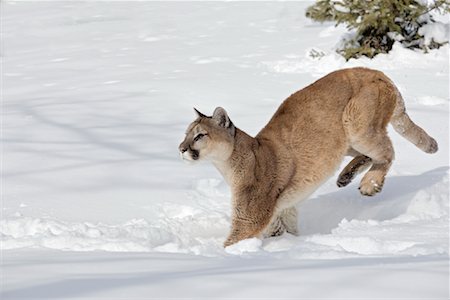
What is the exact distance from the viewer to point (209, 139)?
5164 millimetres

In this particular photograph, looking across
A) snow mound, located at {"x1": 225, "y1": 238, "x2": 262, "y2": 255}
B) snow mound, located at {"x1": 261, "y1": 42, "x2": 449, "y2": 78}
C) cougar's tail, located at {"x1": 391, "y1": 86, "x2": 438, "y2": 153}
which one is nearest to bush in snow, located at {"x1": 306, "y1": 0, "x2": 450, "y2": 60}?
snow mound, located at {"x1": 261, "y1": 42, "x2": 449, "y2": 78}

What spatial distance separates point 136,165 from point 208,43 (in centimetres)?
695

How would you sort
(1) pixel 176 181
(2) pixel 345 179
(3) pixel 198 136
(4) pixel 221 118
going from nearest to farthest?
1. (3) pixel 198 136
2. (4) pixel 221 118
3. (2) pixel 345 179
4. (1) pixel 176 181

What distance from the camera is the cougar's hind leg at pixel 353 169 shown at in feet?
19.7

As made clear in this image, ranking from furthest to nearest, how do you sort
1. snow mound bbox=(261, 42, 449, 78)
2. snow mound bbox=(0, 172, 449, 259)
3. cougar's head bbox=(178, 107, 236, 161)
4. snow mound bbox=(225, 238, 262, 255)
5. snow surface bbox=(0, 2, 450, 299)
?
snow mound bbox=(261, 42, 449, 78)
cougar's head bbox=(178, 107, 236, 161)
snow mound bbox=(225, 238, 262, 255)
snow mound bbox=(0, 172, 449, 259)
snow surface bbox=(0, 2, 450, 299)

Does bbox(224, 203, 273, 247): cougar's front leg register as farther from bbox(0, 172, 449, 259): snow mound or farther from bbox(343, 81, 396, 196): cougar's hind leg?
bbox(343, 81, 396, 196): cougar's hind leg

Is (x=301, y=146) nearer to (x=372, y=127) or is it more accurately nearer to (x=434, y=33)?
(x=372, y=127)

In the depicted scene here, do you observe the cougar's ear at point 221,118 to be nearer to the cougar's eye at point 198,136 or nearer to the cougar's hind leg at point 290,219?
the cougar's eye at point 198,136

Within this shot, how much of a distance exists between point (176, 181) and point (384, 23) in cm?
549

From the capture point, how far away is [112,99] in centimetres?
931

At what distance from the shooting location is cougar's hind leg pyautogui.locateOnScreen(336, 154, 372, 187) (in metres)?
6.00

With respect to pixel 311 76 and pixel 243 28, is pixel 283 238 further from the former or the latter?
pixel 243 28

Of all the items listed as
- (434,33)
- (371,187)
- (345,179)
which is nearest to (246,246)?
(371,187)

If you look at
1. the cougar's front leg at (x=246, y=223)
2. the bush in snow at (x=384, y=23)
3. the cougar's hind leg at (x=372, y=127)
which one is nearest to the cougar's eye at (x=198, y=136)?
the cougar's front leg at (x=246, y=223)
